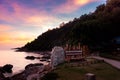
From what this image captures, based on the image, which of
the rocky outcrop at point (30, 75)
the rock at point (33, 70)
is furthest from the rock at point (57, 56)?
the rock at point (33, 70)

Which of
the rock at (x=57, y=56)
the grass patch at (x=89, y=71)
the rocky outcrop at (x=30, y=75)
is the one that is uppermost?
the rock at (x=57, y=56)

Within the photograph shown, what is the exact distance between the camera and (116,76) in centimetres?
2255

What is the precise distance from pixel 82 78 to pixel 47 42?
571 feet

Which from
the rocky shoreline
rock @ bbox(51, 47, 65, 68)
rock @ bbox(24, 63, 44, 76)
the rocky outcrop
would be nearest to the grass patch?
the rocky shoreline

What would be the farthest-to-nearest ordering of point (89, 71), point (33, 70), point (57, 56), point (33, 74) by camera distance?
point (33, 70)
point (33, 74)
point (57, 56)
point (89, 71)

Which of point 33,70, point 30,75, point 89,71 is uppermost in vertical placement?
point 89,71

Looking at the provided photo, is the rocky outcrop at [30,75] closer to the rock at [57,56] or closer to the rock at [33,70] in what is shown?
the rock at [33,70]

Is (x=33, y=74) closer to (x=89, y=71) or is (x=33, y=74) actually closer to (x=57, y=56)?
(x=57, y=56)

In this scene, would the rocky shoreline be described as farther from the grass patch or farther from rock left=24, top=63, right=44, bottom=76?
the grass patch

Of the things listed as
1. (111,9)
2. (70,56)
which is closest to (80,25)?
(111,9)

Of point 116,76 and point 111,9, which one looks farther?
point 111,9

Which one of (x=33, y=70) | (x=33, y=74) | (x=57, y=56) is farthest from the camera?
(x=33, y=70)

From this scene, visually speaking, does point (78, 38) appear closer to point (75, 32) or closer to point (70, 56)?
point (75, 32)

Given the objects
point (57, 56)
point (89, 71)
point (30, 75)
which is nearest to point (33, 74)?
point (30, 75)
